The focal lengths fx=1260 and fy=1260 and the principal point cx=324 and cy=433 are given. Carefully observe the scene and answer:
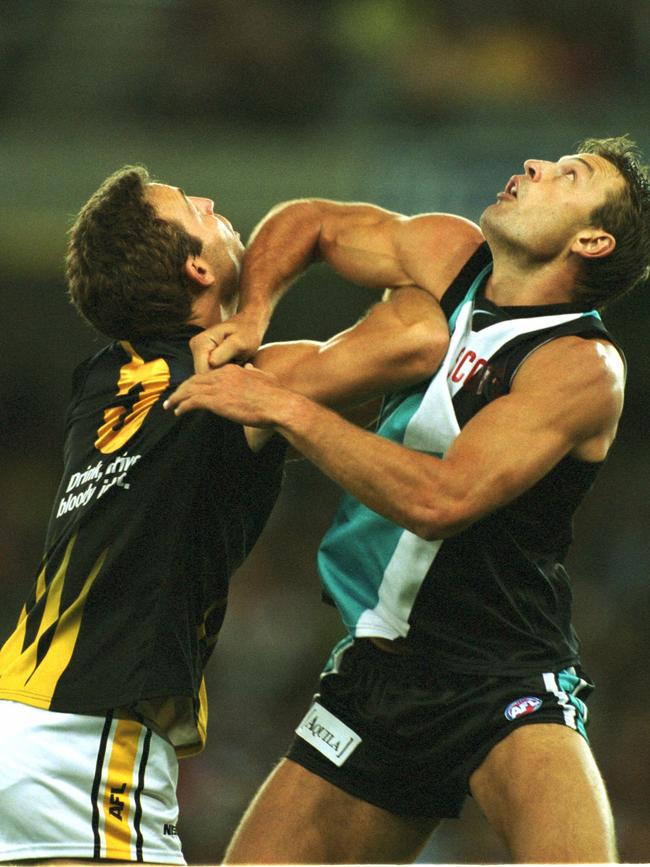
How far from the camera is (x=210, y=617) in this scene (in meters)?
2.94

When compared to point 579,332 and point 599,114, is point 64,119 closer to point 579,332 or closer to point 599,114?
Answer: point 599,114

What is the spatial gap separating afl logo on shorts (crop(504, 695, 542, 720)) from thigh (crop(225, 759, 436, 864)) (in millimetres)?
436

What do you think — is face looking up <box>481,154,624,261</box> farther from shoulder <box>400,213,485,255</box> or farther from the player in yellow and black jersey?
the player in yellow and black jersey

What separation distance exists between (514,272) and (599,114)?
5.62m

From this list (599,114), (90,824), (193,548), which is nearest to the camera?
(90,824)

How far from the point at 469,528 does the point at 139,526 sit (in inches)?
32.5

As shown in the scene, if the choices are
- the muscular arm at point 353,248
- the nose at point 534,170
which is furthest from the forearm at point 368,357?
the nose at point 534,170

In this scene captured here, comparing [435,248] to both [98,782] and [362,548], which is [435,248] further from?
[98,782]

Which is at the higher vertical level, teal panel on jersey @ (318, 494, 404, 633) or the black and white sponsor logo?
teal panel on jersey @ (318, 494, 404, 633)

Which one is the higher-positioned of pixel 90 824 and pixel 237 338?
pixel 237 338

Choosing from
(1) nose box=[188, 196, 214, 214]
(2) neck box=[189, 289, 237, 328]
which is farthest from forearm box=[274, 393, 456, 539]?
(1) nose box=[188, 196, 214, 214]

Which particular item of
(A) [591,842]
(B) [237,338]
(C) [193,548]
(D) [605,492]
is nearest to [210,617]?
(C) [193,548]

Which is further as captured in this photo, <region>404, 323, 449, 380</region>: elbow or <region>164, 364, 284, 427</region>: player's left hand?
<region>404, 323, 449, 380</region>: elbow

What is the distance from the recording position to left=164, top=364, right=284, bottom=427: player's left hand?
272 cm
